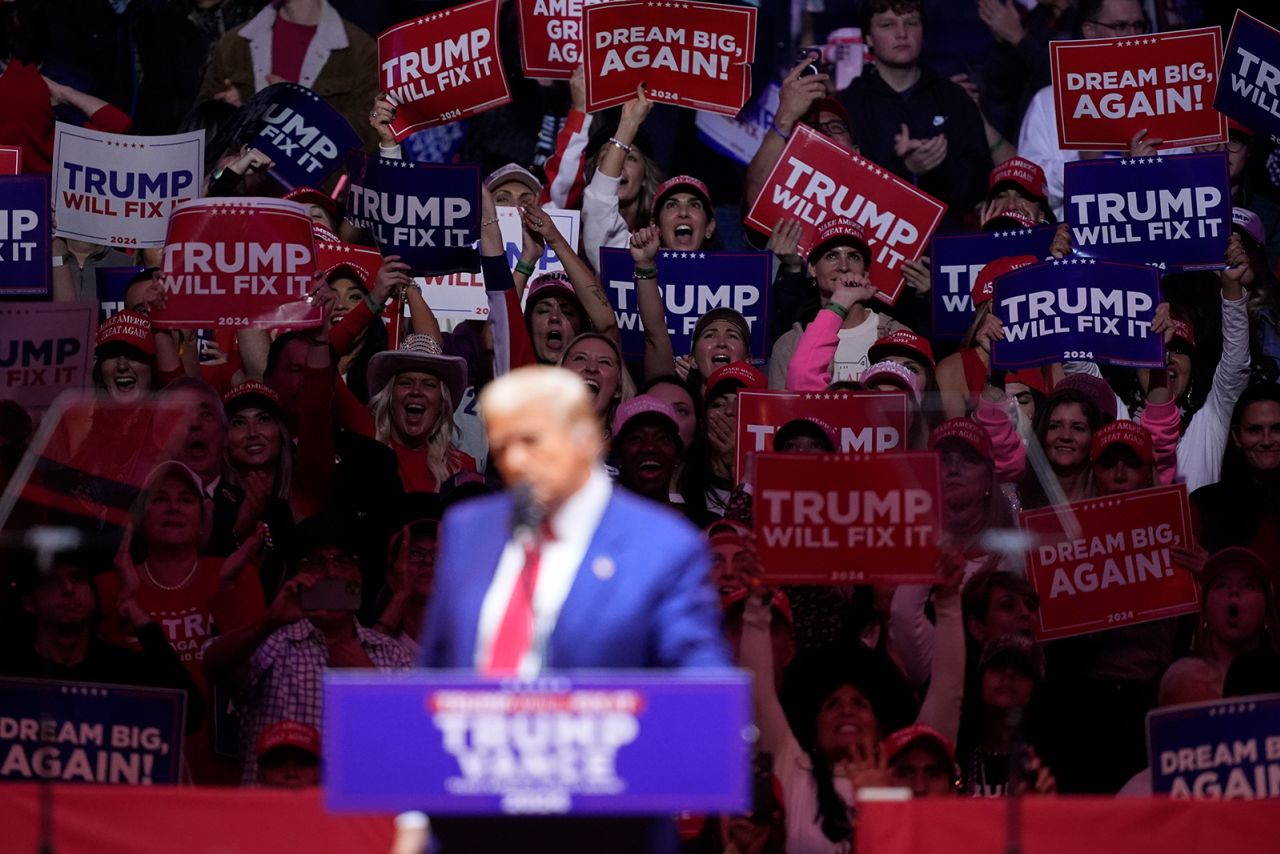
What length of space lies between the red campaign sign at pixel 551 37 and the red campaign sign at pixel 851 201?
3.73 ft

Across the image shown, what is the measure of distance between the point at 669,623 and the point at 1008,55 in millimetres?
8715

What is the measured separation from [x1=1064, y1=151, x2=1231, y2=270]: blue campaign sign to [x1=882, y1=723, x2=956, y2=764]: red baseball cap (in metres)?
3.16

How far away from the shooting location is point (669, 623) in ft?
14.0

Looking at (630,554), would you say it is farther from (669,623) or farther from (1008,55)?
(1008,55)

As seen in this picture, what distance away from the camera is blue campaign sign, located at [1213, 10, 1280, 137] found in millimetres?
9375

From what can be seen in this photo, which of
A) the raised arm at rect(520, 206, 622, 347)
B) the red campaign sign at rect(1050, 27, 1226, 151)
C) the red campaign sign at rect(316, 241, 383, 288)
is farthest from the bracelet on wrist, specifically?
the red campaign sign at rect(1050, 27, 1226, 151)

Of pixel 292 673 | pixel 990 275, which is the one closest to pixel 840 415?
pixel 990 275

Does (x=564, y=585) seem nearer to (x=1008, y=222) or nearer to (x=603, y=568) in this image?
(x=603, y=568)

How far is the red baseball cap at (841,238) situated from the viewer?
9266 mm

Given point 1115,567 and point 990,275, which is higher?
point 990,275

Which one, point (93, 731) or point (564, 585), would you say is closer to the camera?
point (564, 585)

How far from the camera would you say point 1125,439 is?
27.0 ft

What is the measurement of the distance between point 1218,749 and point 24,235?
492 cm

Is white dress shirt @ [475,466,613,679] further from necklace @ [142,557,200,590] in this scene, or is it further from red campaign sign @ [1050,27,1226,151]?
red campaign sign @ [1050,27,1226,151]
